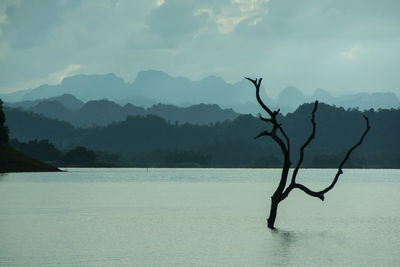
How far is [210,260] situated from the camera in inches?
1183

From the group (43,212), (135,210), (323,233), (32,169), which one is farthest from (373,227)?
(32,169)

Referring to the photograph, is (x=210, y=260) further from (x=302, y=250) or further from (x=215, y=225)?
(x=215, y=225)

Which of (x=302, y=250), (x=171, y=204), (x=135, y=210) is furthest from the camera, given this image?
(x=171, y=204)

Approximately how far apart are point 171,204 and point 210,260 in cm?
3874

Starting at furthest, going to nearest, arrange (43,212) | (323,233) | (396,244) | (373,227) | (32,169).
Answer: (32,169) → (43,212) → (373,227) → (323,233) → (396,244)

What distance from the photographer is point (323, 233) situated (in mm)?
41062

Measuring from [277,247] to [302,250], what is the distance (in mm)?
1647

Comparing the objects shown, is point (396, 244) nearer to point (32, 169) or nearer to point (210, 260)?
point (210, 260)

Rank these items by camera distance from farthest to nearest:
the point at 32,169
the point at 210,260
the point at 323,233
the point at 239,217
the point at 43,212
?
the point at 32,169, the point at 43,212, the point at 239,217, the point at 323,233, the point at 210,260

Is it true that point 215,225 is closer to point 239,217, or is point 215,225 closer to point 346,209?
point 239,217

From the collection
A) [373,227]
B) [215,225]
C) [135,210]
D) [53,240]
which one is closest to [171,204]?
[135,210]

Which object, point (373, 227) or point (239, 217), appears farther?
point (239, 217)

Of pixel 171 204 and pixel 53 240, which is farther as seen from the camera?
pixel 171 204

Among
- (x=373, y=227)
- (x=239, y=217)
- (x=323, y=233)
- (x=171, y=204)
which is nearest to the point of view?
(x=323, y=233)
